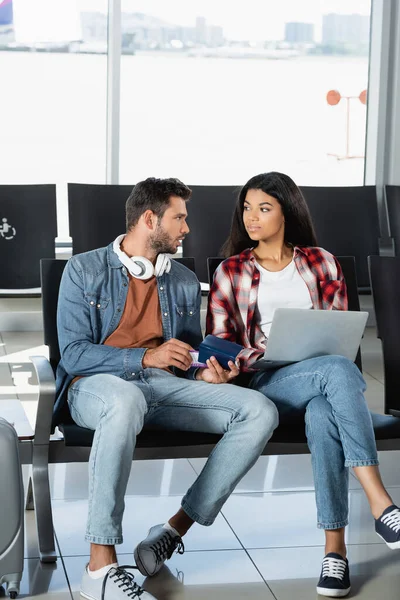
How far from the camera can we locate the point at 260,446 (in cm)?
229

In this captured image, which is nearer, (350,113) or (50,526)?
(50,526)

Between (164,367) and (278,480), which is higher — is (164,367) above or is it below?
above

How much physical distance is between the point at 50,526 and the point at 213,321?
27.4 inches

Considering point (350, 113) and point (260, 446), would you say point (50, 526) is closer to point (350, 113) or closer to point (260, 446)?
point (260, 446)

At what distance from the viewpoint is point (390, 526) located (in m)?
2.21

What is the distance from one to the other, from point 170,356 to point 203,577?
0.55 meters

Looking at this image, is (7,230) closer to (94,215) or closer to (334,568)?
(94,215)

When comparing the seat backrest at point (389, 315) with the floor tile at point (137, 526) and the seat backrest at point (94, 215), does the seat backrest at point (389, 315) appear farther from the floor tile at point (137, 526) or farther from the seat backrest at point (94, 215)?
the seat backrest at point (94, 215)

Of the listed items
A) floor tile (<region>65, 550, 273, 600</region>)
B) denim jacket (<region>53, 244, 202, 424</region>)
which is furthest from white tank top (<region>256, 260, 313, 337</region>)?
floor tile (<region>65, 550, 273, 600</region>)

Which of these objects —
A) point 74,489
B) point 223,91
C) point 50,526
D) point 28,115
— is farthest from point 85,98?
point 50,526

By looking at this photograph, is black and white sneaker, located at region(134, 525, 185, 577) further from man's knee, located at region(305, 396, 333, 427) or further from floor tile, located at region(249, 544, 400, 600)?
man's knee, located at region(305, 396, 333, 427)

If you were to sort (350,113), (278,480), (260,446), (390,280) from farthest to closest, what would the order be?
(350,113) → (278,480) → (390,280) → (260,446)

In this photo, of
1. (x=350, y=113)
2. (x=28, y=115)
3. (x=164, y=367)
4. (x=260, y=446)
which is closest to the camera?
(x=260, y=446)

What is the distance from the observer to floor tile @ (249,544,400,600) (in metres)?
2.26
